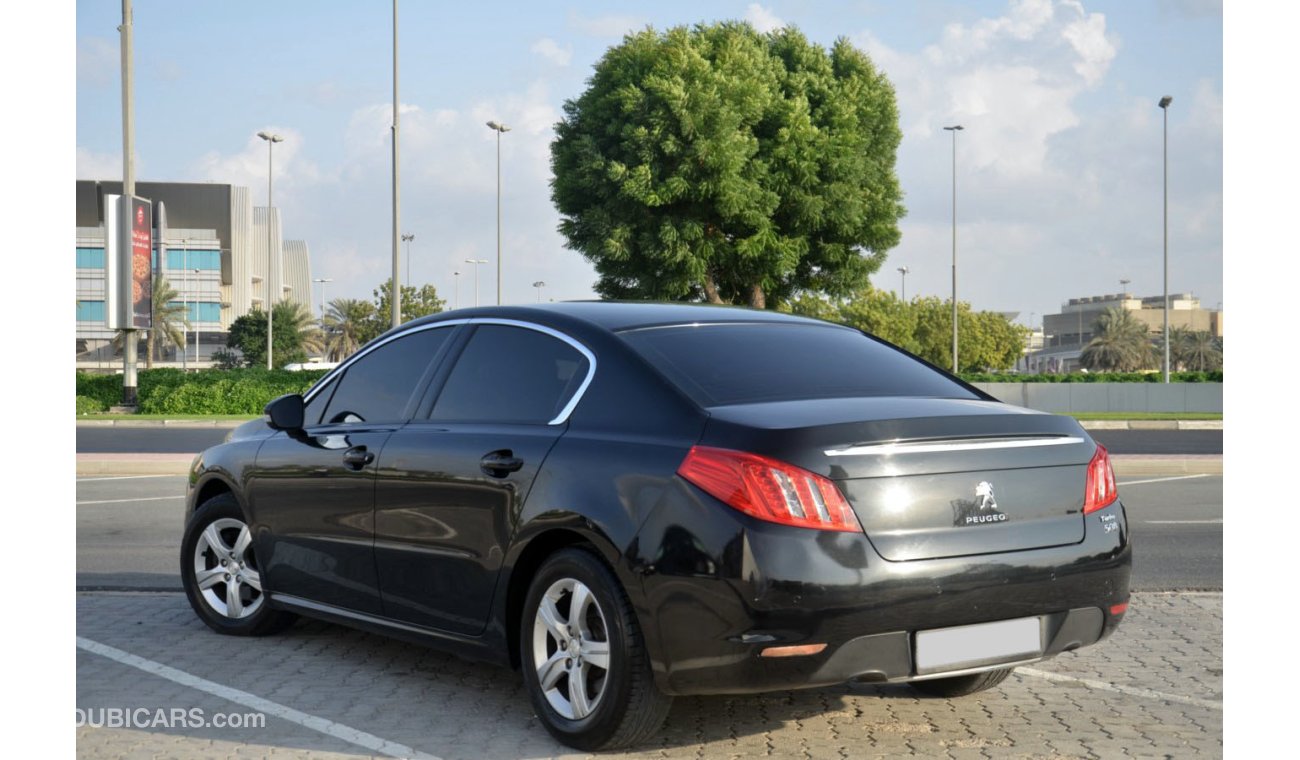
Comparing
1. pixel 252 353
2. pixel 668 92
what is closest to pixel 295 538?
pixel 668 92

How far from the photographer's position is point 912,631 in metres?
4.33

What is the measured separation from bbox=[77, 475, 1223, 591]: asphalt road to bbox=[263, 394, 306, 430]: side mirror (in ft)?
9.29

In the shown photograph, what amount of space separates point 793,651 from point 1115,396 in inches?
1632

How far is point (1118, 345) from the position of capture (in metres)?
117

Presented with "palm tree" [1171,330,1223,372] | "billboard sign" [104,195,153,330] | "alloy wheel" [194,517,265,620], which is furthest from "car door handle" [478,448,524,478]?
"palm tree" [1171,330,1223,372]

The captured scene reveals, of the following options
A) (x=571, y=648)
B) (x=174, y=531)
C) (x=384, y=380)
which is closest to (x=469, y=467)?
(x=571, y=648)

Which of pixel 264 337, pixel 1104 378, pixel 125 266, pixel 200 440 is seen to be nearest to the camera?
pixel 200 440

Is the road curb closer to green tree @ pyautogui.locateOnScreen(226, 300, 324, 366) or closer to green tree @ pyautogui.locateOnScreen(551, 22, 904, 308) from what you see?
green tree @ pyautogui.locateOnScreen(551, 22, 904, 308)

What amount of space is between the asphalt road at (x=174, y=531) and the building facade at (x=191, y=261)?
9341cm

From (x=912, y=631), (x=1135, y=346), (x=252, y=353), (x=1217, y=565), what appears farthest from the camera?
(x=1135, y=346)

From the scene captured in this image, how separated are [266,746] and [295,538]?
60.7 inches

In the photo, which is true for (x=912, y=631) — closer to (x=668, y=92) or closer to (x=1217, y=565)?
(x=1217, y=565)

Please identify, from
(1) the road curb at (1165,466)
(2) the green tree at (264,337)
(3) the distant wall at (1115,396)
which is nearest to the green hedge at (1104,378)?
(3) the distant wall at (1115,396)

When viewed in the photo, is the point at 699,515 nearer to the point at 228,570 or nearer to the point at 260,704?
the point at 260,704
